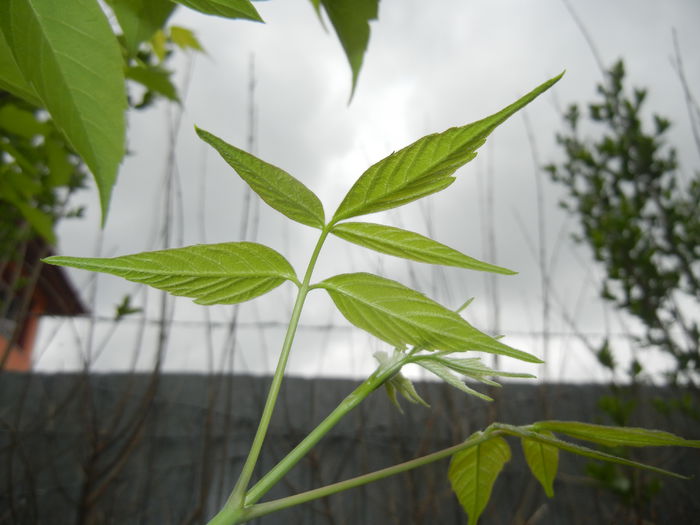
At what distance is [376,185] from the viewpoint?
0.18 metres

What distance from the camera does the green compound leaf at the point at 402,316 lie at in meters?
0.17

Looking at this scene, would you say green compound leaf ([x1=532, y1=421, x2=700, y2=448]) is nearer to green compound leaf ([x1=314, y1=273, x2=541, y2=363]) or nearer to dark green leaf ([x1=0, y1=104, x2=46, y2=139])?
green compound leaf ([x1=314, y1=273, x2=541, y2=363])

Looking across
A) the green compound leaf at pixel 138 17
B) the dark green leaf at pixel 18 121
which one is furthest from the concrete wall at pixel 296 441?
the green compound leaf at pixel 138 17

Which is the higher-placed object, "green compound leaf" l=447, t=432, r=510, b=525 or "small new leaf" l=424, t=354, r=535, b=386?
"small new leaf" l=424, t=354, r=535, b=386

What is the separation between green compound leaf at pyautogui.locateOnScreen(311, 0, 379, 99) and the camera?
0.31 metres

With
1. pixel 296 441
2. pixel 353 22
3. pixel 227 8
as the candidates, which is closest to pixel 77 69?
pixel 227 8

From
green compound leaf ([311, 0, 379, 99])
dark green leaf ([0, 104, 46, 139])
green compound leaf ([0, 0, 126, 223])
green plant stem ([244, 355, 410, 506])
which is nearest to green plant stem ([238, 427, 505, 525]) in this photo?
green plant stem ([244, 355, 410, 506])

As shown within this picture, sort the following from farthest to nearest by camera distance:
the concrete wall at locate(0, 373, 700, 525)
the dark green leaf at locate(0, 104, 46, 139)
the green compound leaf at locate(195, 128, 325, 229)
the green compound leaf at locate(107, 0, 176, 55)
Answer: the concrete wall at locate(0, 373, 700, 525)
the dark green leaf at locate(0, 104, 46, 139)
the green compound leaf at locate(107, 0, 176, 55)
the green compound leaf at locate(195, 128, 325, 229)

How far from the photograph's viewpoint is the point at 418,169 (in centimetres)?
17

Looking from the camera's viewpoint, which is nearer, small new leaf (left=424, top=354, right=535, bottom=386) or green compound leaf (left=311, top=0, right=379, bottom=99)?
small new leaf (left=424, top=354, right=535, bottom=386)

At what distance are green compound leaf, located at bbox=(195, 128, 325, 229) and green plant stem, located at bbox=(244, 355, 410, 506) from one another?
6 cm

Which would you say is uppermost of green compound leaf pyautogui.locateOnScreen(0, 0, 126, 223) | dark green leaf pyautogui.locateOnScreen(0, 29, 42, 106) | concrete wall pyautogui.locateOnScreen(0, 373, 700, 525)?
dark green leaf pyautogui.locateOnScreen(0, 29, 42, 106)

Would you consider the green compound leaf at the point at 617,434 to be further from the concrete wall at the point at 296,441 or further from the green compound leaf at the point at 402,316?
the concrete wall at the point at 296,441

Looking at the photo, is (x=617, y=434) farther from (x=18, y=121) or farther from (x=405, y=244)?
(x=18, y=121)
